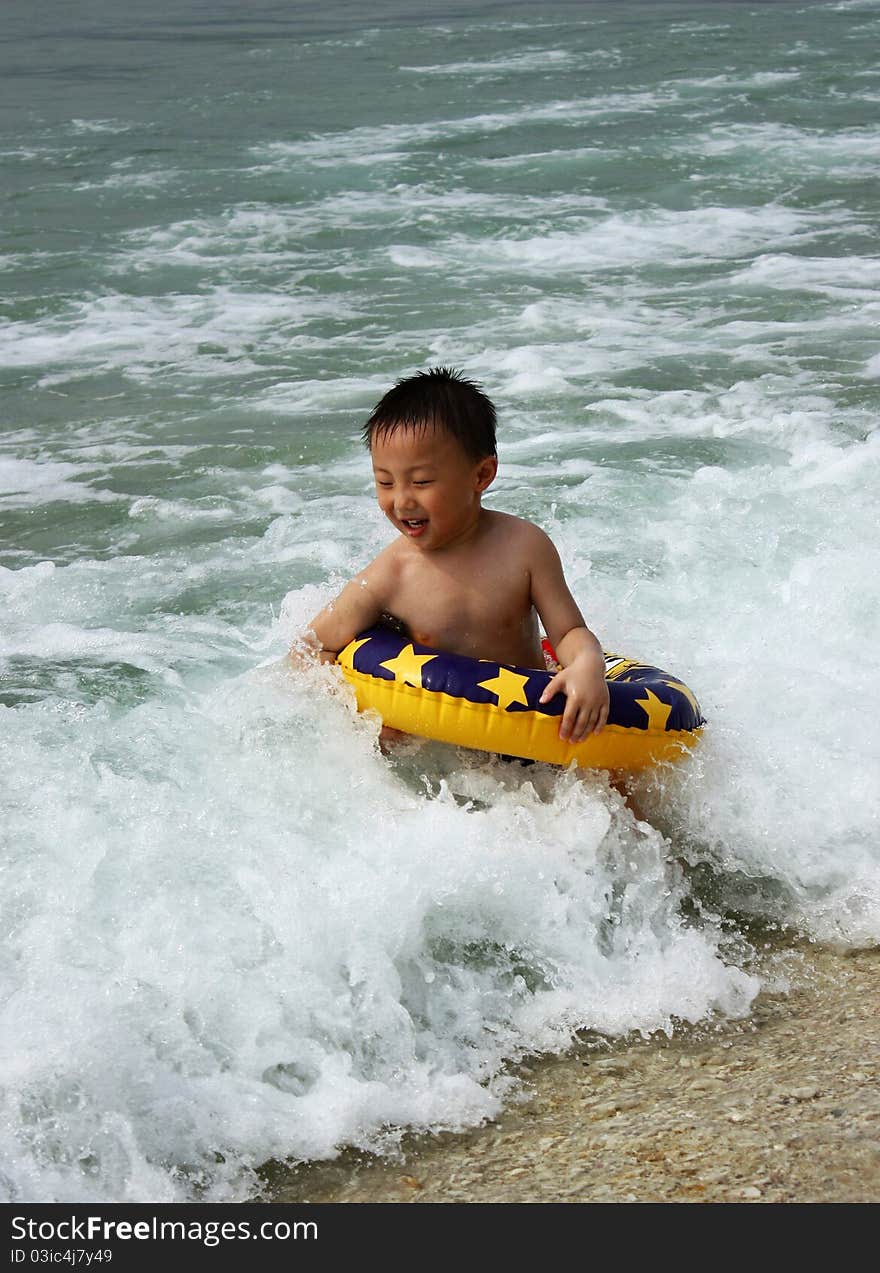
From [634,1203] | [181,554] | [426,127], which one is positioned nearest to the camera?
[634,1203]

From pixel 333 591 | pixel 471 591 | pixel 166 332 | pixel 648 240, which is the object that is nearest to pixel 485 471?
pixel 471 591

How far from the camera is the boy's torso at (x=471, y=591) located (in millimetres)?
3736

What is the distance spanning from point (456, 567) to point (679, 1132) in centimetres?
162

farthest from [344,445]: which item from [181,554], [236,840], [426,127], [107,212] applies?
[426,127]

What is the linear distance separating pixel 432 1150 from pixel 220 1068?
48 cm

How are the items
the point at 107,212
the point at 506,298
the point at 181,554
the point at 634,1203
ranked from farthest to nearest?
the point at 107,212, the point at 506,298, the point at 181,554, the point at 634,1203

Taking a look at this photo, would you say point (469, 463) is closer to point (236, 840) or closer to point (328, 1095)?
point (236, 840)

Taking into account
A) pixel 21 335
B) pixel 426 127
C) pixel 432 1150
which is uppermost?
pixel 426 127

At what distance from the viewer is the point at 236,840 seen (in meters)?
3.61

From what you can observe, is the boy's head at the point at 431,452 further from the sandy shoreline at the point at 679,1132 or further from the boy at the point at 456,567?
the sandy shoreline at the point at 679,1132

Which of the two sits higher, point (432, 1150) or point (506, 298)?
point (506, 298)

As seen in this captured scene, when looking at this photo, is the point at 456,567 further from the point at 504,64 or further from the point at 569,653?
the point at 504,64

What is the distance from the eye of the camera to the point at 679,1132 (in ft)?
8.71

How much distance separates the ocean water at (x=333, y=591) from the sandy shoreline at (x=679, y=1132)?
0.30ft
